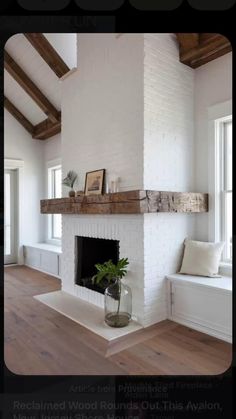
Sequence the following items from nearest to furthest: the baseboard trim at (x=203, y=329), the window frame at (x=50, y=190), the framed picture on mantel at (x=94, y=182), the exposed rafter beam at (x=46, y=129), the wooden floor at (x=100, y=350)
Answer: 1. the wooden floor at (x=100, y=350)
2. the baseboard trim at (x=203, y=329)
3. the framed picture on mantel at (x=94, y=182)
4. the exposed rafter beam at (x=46, y=129)
5. the window frame at (x=50, y=190)

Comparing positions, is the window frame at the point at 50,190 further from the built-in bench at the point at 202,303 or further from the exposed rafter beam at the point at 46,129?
the built-in bench at the point at 202,303

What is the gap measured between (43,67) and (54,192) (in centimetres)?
240

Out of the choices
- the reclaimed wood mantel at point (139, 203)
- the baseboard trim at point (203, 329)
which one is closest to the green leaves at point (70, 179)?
the reclaimed wood mantel at point (139, 203)

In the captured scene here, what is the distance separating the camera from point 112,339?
2.39 m

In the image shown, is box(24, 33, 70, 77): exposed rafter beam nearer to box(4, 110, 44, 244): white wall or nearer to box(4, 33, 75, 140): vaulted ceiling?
box(4, 33, 75, 140): vaulted ceiling

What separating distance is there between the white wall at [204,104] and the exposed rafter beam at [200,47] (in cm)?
10

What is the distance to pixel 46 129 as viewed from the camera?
215 inches

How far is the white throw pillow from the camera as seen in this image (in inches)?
110

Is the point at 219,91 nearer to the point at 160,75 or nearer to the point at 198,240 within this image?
the point at 160,75

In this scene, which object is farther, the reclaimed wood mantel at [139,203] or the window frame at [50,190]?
the window frame at [50,190]

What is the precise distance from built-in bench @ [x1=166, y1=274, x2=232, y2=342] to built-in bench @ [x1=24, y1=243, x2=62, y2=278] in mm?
2427

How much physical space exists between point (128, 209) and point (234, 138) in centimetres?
168

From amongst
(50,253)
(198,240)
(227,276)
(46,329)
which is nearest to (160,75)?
(198,240)

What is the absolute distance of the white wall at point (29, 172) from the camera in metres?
5.75
